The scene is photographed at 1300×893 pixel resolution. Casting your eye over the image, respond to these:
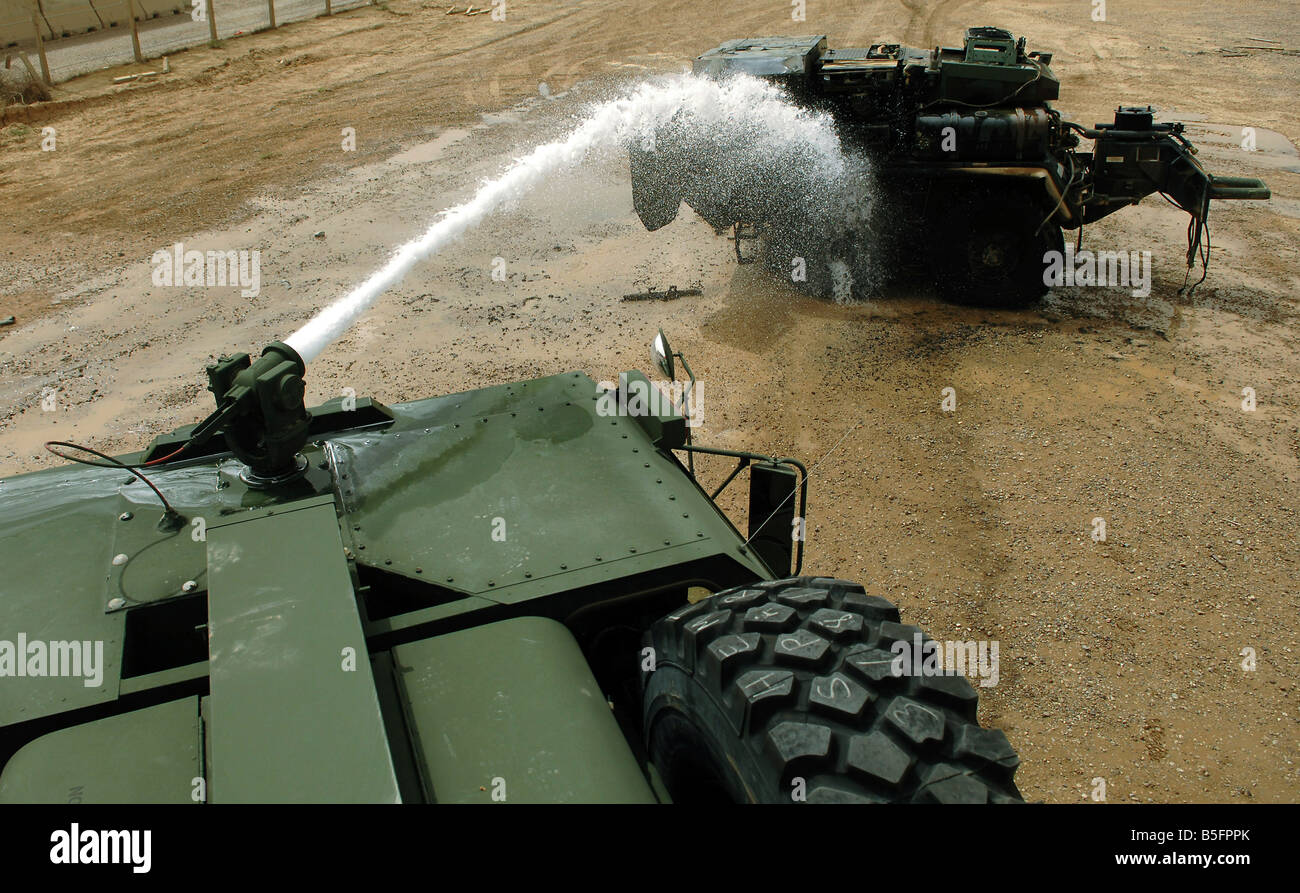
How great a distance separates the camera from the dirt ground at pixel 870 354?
5.43 meters

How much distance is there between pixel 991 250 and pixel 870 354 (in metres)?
2.15

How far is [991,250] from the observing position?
9.99 metres

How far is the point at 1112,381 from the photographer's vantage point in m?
8.41

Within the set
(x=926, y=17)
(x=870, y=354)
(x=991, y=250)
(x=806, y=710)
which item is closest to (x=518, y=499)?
(x=806, y=710)

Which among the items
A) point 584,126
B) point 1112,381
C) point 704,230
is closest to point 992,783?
point 1112,381

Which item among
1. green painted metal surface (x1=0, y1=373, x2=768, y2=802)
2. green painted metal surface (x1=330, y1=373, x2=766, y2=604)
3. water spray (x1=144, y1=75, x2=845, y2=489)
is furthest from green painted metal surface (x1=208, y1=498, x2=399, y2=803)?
water spray (x1=144, y1=75, x2=845, y2=489)

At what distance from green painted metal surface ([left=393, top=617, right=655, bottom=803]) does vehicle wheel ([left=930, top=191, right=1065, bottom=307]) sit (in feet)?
26.8

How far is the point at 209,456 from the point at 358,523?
924mm
